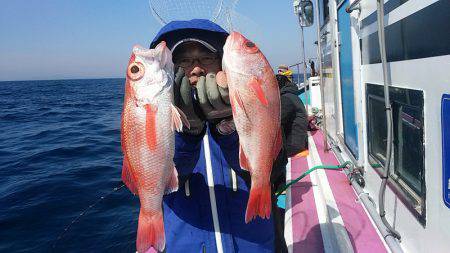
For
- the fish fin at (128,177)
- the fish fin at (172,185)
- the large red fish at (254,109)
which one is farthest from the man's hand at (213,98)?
the fish fin at (128,177)

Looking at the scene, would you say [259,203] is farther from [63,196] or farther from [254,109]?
[63,196]

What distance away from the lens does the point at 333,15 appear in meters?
4.74

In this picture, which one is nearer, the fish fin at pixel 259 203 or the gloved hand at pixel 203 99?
the fish fin at pixel 259 203

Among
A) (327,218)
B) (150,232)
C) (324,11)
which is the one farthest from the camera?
(324,11)

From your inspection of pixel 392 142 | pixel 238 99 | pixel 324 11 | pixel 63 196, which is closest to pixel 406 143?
pixel 392 142

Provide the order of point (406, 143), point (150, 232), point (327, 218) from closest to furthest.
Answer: point (150, 232) → point (406, 143) → point (327, 218)

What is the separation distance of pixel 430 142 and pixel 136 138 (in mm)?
1744

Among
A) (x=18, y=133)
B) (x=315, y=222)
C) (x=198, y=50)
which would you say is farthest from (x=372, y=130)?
(x=18, y=133)

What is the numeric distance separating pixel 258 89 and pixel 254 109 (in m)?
0.10

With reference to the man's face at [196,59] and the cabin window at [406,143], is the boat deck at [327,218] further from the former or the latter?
the man's face at [196,59]

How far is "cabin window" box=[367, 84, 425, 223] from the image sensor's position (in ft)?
7.54

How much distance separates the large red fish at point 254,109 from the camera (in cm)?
170

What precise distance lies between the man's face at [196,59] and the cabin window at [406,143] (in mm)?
1373

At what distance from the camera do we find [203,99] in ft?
6.30
